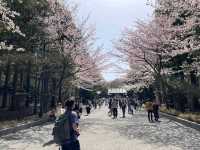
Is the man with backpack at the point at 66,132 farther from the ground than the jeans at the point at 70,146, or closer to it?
farther from the ground

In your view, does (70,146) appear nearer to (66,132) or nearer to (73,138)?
(73,138)

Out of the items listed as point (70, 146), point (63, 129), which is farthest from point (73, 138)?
point (63, 129)

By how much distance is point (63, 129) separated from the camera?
8.80 m

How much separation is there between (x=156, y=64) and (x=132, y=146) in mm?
27826

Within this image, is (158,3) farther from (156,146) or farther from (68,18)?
(156,146)

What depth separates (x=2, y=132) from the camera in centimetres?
1958

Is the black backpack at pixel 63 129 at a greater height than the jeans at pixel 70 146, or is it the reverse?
the black backpack at pixel 63 129

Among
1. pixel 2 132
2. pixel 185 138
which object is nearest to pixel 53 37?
pixel 2 132

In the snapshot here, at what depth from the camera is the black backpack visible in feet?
28.8

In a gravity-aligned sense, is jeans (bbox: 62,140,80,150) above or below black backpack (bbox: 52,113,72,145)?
below

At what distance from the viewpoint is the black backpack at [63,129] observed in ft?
28.8

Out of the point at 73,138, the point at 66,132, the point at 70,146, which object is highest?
the point at 66,132

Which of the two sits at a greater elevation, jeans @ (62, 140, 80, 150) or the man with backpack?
the man with backpack

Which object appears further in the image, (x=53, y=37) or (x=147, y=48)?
(x=147, y=48)
